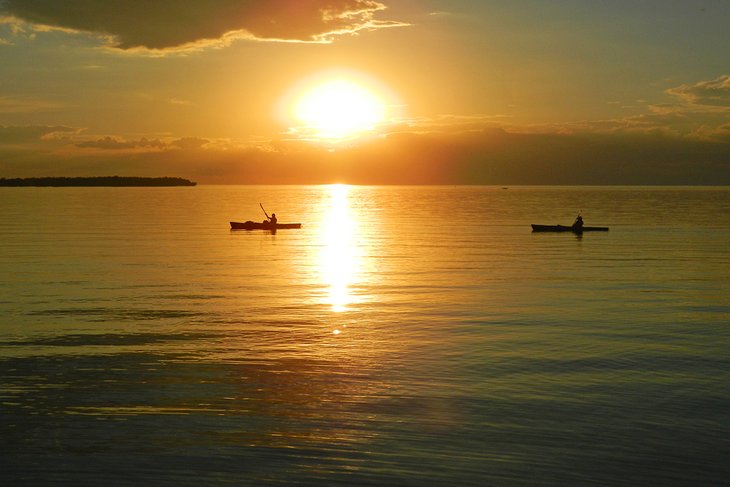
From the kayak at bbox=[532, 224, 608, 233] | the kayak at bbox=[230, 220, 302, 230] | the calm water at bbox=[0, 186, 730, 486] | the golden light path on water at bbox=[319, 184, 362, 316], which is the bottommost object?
the calm water at bbox=[0, 186, 730, 486]

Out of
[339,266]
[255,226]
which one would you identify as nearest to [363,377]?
[339,266]

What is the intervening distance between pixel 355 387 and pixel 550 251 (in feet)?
143

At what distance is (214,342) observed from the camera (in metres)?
23.8

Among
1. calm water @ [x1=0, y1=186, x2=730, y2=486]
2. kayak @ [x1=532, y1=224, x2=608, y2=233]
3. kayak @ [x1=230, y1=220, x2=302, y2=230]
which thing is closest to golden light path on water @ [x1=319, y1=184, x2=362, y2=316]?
calm water @ [x1=0, y1=186, x2=730, y2=486]

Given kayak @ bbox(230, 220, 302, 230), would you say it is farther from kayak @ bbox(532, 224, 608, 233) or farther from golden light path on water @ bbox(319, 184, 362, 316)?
kayak @ bbox(532, 224, 608, 233)

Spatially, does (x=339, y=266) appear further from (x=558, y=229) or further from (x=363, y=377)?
(x=558, y=229)

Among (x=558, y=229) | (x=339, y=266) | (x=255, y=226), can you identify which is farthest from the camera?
(x=255, y=226)

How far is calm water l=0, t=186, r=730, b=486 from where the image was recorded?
13.2 meters

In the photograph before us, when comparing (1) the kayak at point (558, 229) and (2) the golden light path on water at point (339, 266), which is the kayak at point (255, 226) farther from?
(1) the kayak at point (558, 229)

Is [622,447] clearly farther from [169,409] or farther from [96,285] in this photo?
[96,285]

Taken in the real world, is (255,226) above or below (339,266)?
above

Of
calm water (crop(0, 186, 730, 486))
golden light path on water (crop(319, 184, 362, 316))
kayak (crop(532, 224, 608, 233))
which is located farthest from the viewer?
kayak (crop(532, 224, 608, 233))

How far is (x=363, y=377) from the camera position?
1941 centimetres

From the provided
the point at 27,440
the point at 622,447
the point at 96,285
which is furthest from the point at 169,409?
the point at 96,285
